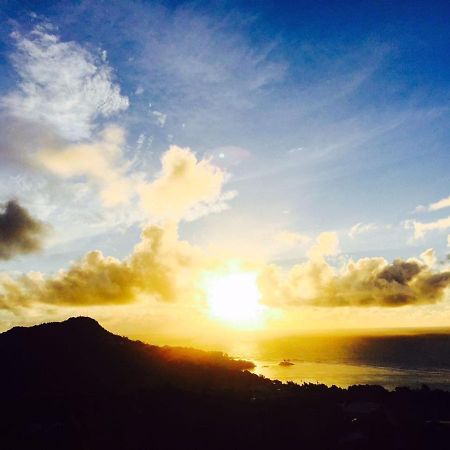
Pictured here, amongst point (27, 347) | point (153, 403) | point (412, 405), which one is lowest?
point (412, 405)

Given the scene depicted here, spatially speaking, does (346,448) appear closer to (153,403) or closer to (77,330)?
(153,403)

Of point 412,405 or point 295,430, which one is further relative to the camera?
point 412,405

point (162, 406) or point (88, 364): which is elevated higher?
point (88, 364)

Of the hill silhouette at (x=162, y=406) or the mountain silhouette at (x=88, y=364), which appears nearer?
the hill silhouette at (x=162, y=406)

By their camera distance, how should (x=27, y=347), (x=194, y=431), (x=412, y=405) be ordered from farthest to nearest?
1. (x=27, y=347)
2. (x=412, y=405)
3. (x=194, y=431)

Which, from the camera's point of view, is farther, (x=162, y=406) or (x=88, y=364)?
(x=88, y=364)

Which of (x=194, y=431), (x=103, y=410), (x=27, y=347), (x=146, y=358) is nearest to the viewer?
(x=194, y=431)

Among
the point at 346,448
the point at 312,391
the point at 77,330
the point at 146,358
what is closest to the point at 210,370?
the point at 146,358

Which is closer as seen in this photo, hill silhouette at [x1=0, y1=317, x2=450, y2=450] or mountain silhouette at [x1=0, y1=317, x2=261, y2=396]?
hill silhouette at [x1=0, y1=317, x2=450, y2=450]
